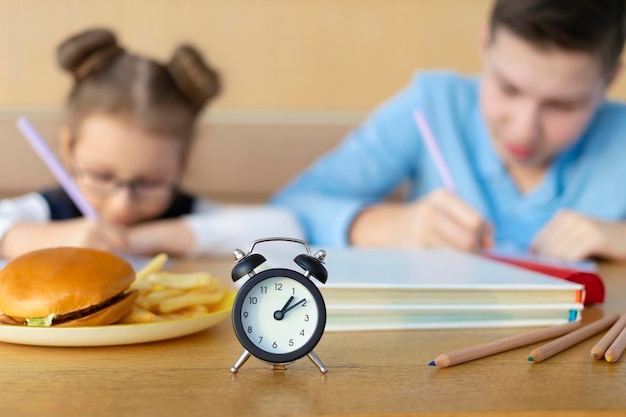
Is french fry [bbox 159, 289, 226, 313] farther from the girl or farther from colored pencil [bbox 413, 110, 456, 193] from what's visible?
colored pencil [bbox 413, 110, 456, 193]

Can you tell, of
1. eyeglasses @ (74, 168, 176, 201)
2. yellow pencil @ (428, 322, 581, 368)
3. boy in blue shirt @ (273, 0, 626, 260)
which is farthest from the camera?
eyeglasses @ (74, 168, 176, 201)

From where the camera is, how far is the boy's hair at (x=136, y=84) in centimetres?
174

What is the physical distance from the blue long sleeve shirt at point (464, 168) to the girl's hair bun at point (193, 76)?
30 cm

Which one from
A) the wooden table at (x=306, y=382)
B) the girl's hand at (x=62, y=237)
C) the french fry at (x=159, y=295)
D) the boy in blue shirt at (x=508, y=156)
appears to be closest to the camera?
the wooden table at (x=306, y=382)

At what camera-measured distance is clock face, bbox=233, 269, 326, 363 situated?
56 centimetres

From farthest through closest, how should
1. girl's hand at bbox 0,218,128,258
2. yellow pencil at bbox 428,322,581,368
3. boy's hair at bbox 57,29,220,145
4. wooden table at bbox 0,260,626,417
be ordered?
boy's hair at bbox 57,29,220,145, girl's hand at bbox 0,218,128,258, yellow pencil at bbox 428,322,581,368, wooden table at bbox 0,260,626,417

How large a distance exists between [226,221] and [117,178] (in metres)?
0.26

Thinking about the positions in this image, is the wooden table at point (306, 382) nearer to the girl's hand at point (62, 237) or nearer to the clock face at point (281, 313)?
the clock face at point (281, 313)

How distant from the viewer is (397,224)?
1510 mm

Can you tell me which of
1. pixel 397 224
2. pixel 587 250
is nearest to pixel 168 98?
pixel 397 224

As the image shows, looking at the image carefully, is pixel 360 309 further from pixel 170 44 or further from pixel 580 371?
pixel 170 44

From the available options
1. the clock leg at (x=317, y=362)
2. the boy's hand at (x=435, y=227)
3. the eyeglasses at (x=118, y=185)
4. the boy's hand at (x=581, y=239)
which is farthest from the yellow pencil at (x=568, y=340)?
the eyeglasses at (x=118, y=185)

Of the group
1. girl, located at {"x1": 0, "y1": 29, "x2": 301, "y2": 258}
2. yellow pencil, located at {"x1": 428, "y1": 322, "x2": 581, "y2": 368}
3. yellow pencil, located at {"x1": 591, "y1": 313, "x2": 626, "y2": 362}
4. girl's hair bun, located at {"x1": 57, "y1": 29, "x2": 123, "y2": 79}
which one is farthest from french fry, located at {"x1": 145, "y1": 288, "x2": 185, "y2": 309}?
girl's hair bun, located at {"x1": 57, "y1": 29, "x2": 123, "y2": 79}

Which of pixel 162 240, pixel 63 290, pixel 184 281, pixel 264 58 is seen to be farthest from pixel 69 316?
pixel 264 58
